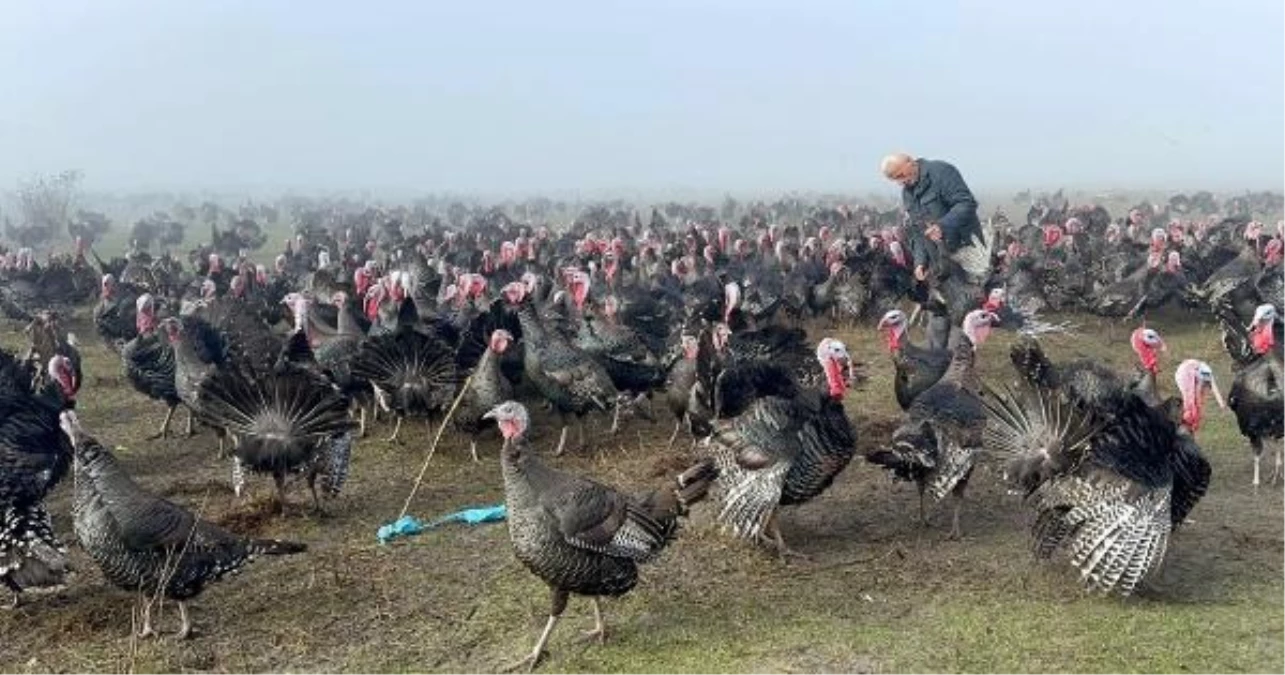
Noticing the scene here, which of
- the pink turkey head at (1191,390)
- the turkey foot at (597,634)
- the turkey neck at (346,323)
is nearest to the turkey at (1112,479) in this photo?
the pink turkey head at (1191,390)

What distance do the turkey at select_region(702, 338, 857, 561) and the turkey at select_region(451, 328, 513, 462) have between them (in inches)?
109

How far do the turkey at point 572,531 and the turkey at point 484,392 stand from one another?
3.75 m

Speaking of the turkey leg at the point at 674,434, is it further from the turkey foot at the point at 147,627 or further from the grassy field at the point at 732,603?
the turkey foot at the point at 147,627

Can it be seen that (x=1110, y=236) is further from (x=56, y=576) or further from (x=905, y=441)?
(x=56, y=576)

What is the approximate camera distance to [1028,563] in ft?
25.0

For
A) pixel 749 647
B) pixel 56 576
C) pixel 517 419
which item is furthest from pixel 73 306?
pixel 749 647

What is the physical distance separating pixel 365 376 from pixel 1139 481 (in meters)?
6.88

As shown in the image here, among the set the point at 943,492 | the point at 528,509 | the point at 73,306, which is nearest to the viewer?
the point at 528,509

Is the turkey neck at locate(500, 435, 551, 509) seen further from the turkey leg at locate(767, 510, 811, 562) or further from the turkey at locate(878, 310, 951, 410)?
the turkey at locate(878, 310, 951, 410)

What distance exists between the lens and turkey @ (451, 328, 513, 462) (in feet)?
33.9

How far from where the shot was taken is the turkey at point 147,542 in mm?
6484

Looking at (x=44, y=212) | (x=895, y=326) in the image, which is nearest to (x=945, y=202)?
(x=895, y=326)

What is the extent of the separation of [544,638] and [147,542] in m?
2.37

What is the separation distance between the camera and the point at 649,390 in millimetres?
11828
